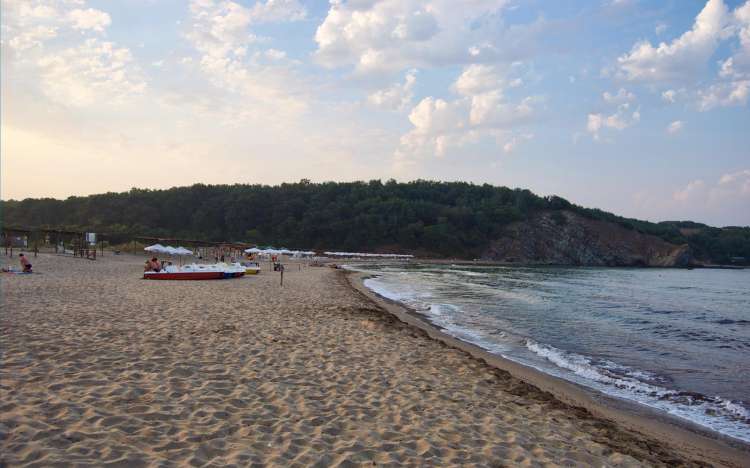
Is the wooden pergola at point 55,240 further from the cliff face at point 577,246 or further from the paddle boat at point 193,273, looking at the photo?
the cliff face at point 577,246

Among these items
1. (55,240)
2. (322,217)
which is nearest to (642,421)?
(55,240)

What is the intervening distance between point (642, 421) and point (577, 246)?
110438 mm

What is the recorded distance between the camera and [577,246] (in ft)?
355

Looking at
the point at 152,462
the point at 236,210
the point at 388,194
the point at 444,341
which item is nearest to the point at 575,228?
the point at 388,194

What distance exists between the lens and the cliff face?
343 ft

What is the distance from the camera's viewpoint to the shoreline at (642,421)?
5.79 meters

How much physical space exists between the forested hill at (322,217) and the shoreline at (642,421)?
76.7 meters

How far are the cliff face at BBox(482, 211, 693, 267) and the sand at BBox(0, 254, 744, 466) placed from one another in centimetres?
9682

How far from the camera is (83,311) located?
1105 centimetres

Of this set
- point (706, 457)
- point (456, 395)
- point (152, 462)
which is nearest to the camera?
point (152, 462)

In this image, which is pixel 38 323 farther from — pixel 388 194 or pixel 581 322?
pixel 388 194

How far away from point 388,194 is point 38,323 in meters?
113

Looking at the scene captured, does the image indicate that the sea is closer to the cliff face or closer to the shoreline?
the shoreline

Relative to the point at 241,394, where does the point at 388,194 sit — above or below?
above
